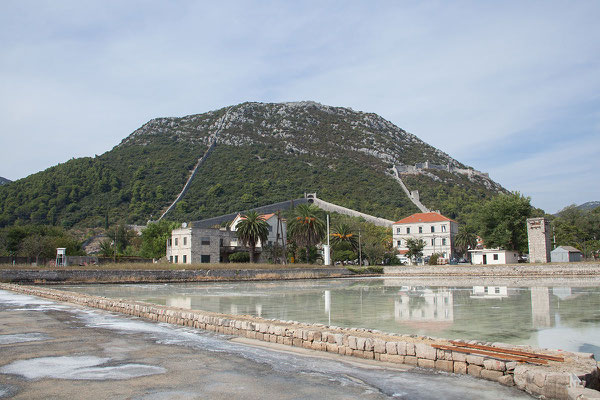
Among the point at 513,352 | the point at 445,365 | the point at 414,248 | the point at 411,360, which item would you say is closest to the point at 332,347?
the point at 411,360

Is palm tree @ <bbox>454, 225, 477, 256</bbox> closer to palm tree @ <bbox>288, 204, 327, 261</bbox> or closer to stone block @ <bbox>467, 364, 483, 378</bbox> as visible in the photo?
palm tree @ <bbox>288, 204, 327, 261</bbox>

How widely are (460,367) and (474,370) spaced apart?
0.83 ft

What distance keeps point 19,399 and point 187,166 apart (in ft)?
387

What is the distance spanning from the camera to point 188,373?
745 centimetres

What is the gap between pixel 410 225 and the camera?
276 feet

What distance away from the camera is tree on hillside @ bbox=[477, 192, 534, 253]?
55156mm

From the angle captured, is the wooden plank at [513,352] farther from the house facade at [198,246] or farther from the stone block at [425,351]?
the house facade at [198,246]

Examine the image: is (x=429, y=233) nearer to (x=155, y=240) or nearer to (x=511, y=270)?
(x=511, y=270)

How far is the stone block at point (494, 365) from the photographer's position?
6.99 meters

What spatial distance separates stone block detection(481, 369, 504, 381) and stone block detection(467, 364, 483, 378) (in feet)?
0.20

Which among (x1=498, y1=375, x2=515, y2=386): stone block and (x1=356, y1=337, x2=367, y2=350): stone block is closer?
(x1=498, y1=375, x2=515, y2=386): stone block

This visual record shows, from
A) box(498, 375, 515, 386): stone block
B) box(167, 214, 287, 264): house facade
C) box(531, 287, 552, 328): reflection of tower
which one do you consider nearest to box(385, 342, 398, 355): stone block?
box(498, 375, 515, 386): stone block

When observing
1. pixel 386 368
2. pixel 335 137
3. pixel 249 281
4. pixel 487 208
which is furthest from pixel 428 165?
pixel 386 368

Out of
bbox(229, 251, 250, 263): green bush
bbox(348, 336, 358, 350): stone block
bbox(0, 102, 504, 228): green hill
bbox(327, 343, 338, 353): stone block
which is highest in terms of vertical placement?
bbox(0, 102, 504, 228): green hill
